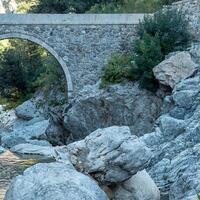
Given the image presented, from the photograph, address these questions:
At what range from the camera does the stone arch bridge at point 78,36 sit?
19766 millimetres

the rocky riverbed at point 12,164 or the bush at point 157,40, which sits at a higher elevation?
the bush at point 157,40

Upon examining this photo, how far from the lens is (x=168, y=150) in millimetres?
11320

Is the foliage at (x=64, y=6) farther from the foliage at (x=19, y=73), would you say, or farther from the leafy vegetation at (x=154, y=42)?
the leafy vegetation at (x=154, y=42)

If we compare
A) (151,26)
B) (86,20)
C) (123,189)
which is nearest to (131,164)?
(123,189)

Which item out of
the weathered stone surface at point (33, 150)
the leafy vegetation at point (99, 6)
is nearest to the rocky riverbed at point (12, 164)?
the weathered stone surface at point (33, 150)

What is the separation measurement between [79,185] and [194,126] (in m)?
6.12

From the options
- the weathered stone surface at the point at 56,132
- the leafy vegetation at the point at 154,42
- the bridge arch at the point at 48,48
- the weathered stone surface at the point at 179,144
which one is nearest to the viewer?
the weathered stone surface at the point at 179,144

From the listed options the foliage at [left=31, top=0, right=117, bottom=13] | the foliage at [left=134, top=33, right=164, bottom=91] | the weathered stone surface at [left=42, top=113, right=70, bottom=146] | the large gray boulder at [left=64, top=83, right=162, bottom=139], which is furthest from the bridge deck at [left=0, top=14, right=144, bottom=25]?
the foliage at [left=31, top=0, right=117, bottom=13]

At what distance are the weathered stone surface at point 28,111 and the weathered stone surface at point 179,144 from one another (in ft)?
37.2

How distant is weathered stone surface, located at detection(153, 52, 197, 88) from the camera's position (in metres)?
16.5

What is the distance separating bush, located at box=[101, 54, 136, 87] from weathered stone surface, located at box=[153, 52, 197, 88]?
1447 mm

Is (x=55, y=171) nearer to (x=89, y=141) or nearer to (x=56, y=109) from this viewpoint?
(x=89, y=141)

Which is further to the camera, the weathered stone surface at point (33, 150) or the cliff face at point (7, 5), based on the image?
the cliff face at point (7, 5)

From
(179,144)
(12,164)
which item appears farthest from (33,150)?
(179,144)
